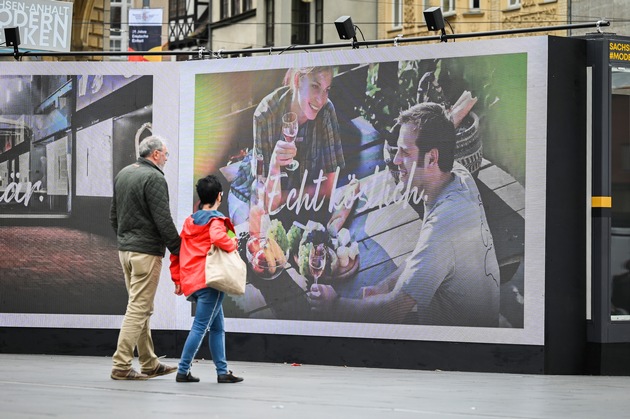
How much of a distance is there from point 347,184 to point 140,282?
307 cm

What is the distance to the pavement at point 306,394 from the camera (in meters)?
8.84

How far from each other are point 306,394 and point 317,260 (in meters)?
3.73

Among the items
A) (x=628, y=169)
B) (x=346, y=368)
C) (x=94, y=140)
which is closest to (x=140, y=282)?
(x=346, y=368)

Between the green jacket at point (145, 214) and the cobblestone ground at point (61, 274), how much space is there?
3.22 meters

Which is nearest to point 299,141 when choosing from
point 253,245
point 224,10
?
point 253,245

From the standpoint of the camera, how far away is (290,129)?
1410cm

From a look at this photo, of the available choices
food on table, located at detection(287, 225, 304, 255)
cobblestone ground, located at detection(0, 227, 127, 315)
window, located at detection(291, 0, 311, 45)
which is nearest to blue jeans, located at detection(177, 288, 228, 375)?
food on table, located at detection(287, 225, 304, 255)

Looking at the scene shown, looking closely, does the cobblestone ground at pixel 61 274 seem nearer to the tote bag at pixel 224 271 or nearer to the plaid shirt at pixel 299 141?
the plaid shirt at pixel 299 141

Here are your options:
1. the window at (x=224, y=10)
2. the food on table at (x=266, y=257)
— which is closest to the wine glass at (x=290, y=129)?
the food on table at (x=266, y=257)

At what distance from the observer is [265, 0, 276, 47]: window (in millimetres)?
63031

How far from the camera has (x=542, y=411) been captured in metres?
9.37

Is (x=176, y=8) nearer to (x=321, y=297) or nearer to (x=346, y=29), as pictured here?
(x=346, y=29)

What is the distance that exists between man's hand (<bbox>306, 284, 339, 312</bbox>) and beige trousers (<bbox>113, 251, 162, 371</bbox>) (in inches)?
106

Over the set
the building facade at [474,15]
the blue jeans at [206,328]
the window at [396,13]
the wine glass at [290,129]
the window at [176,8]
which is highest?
the window at [176,8]
